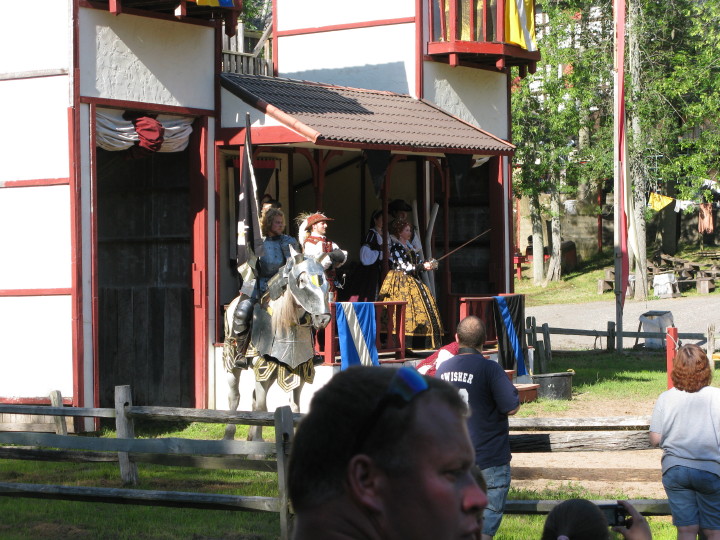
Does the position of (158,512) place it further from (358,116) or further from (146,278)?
(358,116)

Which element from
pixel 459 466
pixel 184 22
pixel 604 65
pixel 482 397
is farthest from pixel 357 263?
pixel 604 65

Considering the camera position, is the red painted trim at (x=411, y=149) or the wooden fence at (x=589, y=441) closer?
the wooden fence at (x=589, y=441)

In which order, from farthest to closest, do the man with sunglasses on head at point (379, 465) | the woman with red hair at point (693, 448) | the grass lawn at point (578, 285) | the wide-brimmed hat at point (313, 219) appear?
the grass lawn at point (578, 285) < the wide-brimmed hat at point (313, 219) < the woman with red hair at point (693, 448) < the man with sunglasses on head at point (379, 465)

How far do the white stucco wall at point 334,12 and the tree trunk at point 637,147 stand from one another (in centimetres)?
1726

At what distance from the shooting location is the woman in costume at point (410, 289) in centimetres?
1466

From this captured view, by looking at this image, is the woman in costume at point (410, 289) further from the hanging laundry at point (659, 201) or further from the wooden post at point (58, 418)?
the hanging laundry at point (659, 201)

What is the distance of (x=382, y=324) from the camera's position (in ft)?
48.5

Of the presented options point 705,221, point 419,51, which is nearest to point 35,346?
point 419,51

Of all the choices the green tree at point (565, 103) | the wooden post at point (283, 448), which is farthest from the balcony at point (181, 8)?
the green tree at point (565, 103)

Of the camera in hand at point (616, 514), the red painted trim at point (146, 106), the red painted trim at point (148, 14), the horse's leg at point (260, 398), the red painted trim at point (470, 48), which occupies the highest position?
the red painted trim at point (470, 48)

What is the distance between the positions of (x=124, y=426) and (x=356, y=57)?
9309mm

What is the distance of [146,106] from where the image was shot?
506 inches

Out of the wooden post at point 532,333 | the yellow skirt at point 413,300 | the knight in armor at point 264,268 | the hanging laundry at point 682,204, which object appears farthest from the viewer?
the hanging laundry at point 682,204

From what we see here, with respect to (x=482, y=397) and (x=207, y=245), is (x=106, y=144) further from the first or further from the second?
(x=482, y=397)
